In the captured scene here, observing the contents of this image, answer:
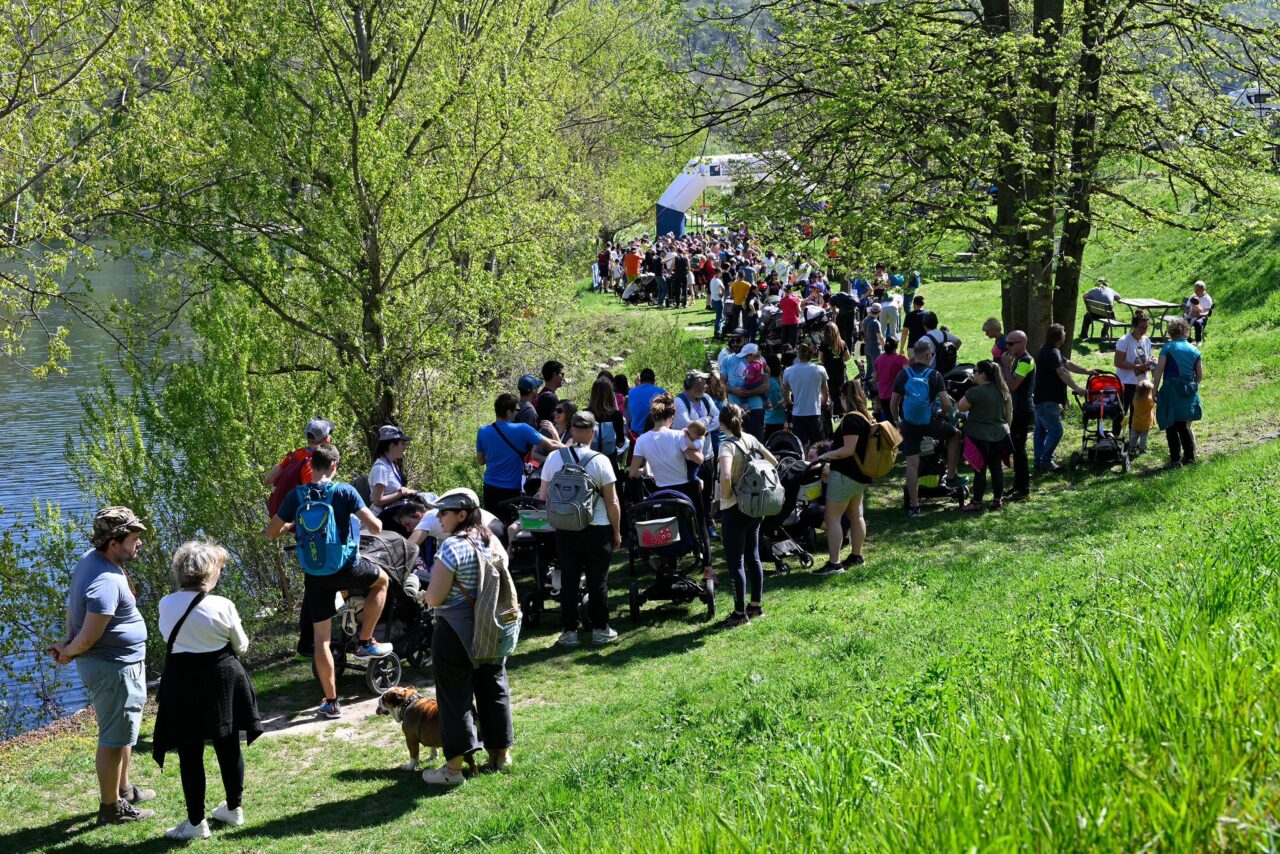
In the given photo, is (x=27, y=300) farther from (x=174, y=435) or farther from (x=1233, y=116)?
(x=1233, y=116)

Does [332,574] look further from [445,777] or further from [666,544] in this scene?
[666,544]

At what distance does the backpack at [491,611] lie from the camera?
667 centimetres

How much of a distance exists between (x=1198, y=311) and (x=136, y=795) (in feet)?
61.7

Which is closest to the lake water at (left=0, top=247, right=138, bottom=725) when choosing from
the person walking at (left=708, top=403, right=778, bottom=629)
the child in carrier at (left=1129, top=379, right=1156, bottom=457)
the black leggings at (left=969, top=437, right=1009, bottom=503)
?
the person walking at (left=708, top=403, right=778, bottom=629)

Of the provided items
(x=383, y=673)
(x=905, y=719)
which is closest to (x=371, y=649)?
(x=383, y=673)

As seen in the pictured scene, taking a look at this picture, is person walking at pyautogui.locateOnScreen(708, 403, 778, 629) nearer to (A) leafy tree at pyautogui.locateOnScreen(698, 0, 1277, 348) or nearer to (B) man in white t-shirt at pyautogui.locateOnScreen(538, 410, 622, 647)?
(B) man in white t-shirt at pyautogui.locateOnScreen(538, 410, 622, 647)

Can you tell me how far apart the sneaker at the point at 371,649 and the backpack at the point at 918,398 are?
6132 mm

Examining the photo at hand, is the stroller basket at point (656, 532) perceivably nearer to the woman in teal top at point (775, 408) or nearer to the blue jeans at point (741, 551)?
the blue jeans at point (741, 551)

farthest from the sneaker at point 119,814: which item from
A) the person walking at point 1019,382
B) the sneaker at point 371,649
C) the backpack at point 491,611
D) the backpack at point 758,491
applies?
the person walking at point 1019,382

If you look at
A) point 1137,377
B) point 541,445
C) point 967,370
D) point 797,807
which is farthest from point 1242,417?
point 797,807

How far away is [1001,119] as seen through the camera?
599 inches

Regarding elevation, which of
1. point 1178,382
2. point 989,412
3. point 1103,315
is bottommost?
point 989,412

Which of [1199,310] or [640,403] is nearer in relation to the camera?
[640,403]

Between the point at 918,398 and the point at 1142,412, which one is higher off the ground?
the point at 918,398
